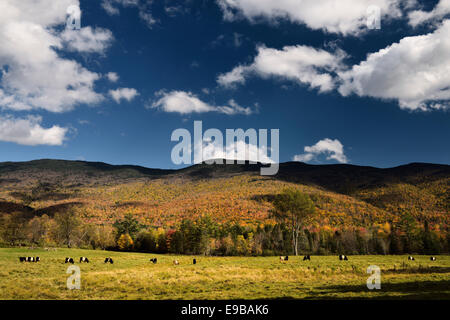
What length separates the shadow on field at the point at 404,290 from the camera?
15.5 metres

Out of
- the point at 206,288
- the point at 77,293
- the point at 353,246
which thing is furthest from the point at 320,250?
the point at 77,293

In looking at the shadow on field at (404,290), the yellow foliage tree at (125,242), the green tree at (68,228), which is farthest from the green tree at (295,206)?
the green tree at (68,228)

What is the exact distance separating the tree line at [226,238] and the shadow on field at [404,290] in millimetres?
41345

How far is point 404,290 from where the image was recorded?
58.0ft

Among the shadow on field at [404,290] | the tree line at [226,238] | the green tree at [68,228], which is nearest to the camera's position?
the shadow on field at [404,290]

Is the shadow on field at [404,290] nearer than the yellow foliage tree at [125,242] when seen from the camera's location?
Yes

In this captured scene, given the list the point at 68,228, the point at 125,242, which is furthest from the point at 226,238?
the point at 68,228

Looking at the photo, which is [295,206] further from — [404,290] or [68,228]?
[68,228]

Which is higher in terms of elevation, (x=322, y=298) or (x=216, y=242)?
(x=322, y=298)

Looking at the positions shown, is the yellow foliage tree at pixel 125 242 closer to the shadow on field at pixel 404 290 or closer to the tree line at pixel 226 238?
the tree line at pixel 226 238

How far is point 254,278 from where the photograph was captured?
25.1m
